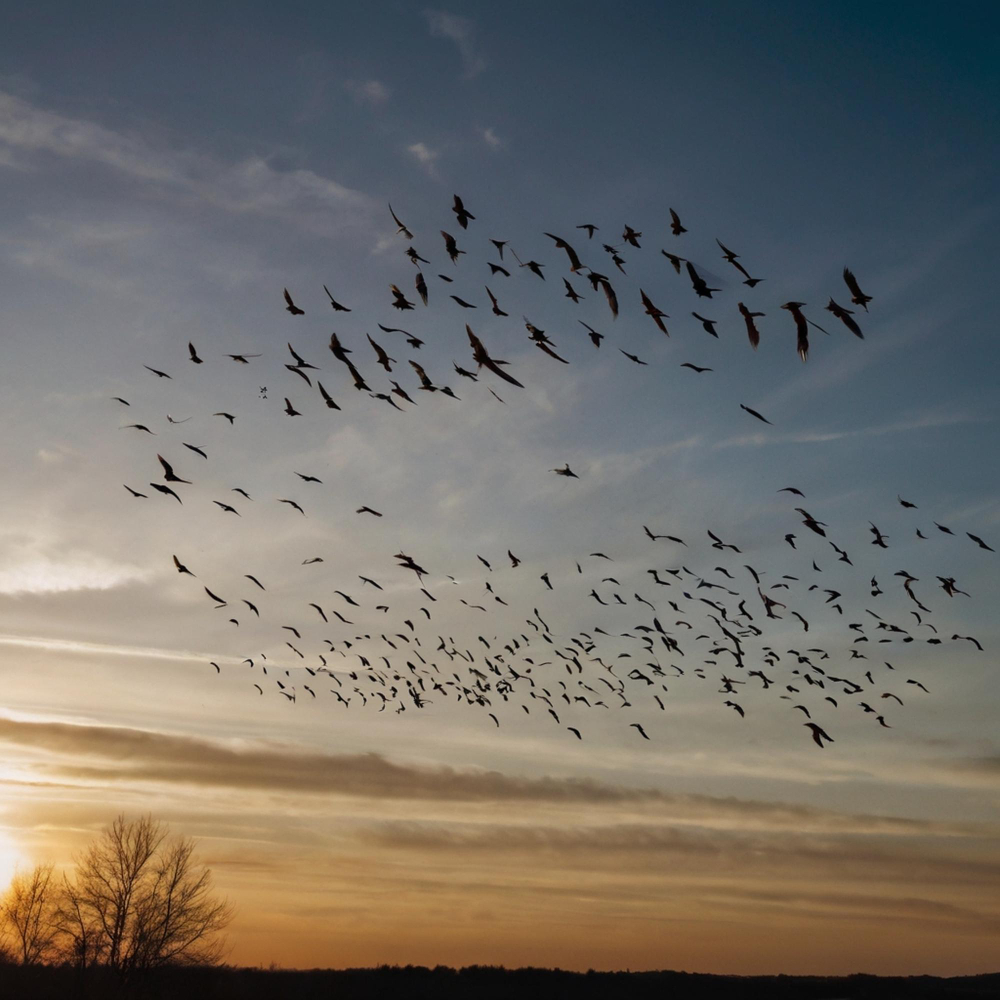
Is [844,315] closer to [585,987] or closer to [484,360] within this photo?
[484,360]

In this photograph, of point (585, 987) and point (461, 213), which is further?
point (585, 987)

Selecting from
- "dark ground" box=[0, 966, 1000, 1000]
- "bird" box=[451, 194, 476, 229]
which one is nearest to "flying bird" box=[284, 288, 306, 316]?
"bird" box=[451, 194, 476, 229]

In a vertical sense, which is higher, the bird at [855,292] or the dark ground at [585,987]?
the bird at [855,292]

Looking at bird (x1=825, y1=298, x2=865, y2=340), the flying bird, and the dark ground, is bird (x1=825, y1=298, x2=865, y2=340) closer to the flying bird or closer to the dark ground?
the flying bird

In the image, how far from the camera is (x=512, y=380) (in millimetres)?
14023

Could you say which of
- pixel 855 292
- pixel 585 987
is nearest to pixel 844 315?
pixel 855 292

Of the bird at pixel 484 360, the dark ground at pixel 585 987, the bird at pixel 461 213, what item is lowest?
the dark ground at pixel 585 987

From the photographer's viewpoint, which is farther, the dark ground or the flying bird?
the dark ground

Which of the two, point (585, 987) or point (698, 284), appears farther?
point (585, 987)

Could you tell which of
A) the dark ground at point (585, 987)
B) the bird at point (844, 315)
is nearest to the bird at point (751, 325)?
the bird at point (844, 315)

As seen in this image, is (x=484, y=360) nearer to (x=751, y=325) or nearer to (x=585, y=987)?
(x=751, y=325)

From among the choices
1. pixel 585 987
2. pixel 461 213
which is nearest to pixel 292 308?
pixel 461 213

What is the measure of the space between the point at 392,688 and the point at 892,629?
18.1m

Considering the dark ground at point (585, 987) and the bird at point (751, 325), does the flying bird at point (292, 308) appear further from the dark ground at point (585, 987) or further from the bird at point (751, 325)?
the dark ground at point (585, 987)
